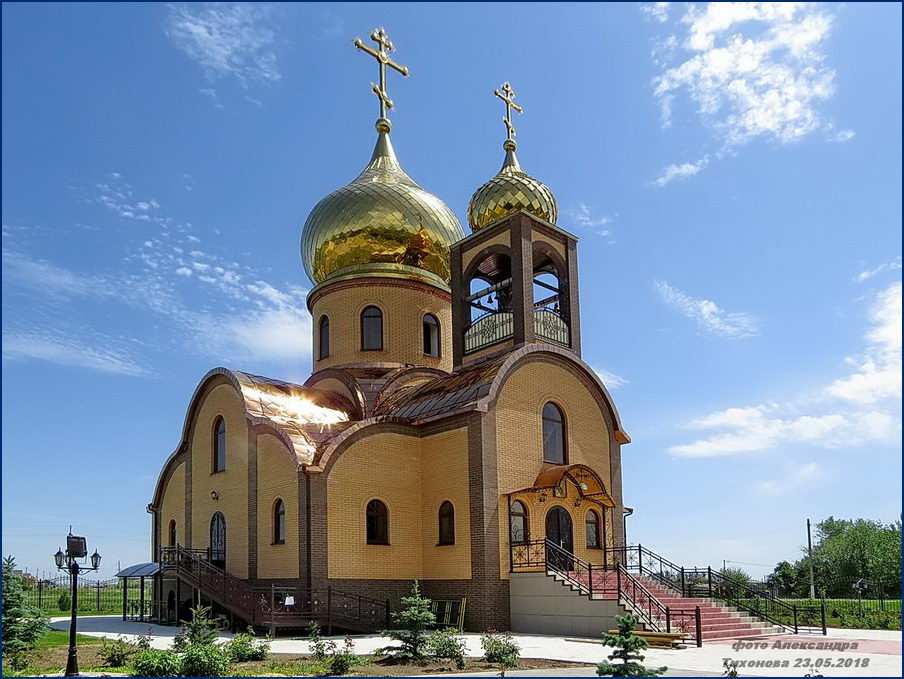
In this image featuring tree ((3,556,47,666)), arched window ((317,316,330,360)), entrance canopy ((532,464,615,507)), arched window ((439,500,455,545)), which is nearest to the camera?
tree ((3,556,47,666))

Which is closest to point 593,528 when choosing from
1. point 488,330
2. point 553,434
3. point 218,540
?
point 553,434

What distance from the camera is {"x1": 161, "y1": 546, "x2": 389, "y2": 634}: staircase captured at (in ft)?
56.6

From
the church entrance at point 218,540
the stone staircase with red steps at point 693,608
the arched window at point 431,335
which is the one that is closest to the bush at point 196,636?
the stone staircase with red steps at point 693,608

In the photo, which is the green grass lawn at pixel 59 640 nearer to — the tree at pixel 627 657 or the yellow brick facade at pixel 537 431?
the yellow brick facade at pixel 537 431

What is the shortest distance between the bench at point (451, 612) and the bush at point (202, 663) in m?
7.61

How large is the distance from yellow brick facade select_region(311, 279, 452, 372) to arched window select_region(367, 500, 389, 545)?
5478mm

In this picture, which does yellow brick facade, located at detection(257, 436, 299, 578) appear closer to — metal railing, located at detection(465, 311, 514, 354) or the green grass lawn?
the green grass lawn

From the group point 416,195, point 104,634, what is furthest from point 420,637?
point 416,195

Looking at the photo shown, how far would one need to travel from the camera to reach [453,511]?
62.5 ft

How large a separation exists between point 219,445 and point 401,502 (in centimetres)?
572

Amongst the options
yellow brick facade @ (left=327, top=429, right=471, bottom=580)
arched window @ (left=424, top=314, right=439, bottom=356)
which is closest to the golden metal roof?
arched window @ (left=424, top=314, right=439, bottom=356)

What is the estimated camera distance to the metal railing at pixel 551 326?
21.1 metres

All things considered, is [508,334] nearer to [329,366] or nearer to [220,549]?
[329,366]

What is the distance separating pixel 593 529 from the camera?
20.2 m
